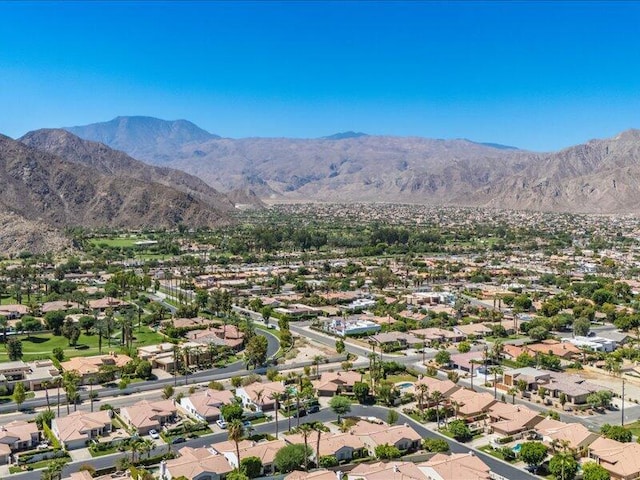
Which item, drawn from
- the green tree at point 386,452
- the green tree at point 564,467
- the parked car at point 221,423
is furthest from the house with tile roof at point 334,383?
the green tree at point 564,467

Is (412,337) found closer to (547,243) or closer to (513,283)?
(513,283)

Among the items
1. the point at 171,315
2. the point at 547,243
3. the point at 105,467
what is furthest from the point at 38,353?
the point at 547,243

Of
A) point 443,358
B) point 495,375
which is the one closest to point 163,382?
point 443,358

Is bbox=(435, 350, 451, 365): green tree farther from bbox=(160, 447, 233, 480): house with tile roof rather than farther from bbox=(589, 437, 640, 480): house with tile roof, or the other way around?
bbox=(160, 447, 233, 480): house with tile roof

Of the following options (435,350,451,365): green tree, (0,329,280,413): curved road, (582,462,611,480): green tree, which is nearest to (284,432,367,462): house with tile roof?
(582,462,611,480): green tree

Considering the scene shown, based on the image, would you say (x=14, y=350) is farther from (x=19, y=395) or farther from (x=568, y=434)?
(x=568, y=434)

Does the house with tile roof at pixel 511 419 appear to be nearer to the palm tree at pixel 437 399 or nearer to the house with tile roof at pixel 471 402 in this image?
the house with tile roof at pixel 471 402
